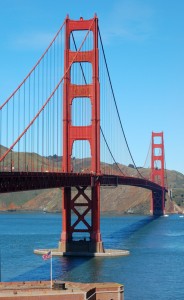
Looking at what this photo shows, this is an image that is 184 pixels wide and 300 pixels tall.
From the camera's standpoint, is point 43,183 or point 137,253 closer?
point 43,183

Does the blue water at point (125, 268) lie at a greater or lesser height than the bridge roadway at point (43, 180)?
lesser

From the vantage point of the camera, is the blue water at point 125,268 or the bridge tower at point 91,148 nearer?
the blue water at point 125,268

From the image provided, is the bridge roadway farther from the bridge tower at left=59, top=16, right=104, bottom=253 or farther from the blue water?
the blue water

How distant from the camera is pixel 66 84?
61156 mm

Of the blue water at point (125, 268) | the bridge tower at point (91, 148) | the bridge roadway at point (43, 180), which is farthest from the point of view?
the bridge tower at point (91, 148)

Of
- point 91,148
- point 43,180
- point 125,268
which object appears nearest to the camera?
point 43,180

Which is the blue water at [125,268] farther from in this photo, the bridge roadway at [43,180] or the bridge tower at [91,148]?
the bridge roadway at [43,180]

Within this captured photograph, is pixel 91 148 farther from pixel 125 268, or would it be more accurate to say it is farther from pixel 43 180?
pixel 43 180

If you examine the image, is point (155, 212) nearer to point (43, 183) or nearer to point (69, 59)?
point (69, 59)

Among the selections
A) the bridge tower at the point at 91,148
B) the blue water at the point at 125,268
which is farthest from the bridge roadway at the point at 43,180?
the blue water at the point at 125,268

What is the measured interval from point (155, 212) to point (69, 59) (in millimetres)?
102297

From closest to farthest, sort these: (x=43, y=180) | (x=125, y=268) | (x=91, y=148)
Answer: (x=43, y=180)
(x=125, y=268)
(x=91, y=148)

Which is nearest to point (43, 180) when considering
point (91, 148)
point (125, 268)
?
point (125, 268)

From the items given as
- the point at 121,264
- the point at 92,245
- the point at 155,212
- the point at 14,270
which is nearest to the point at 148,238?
the point at 92,245
